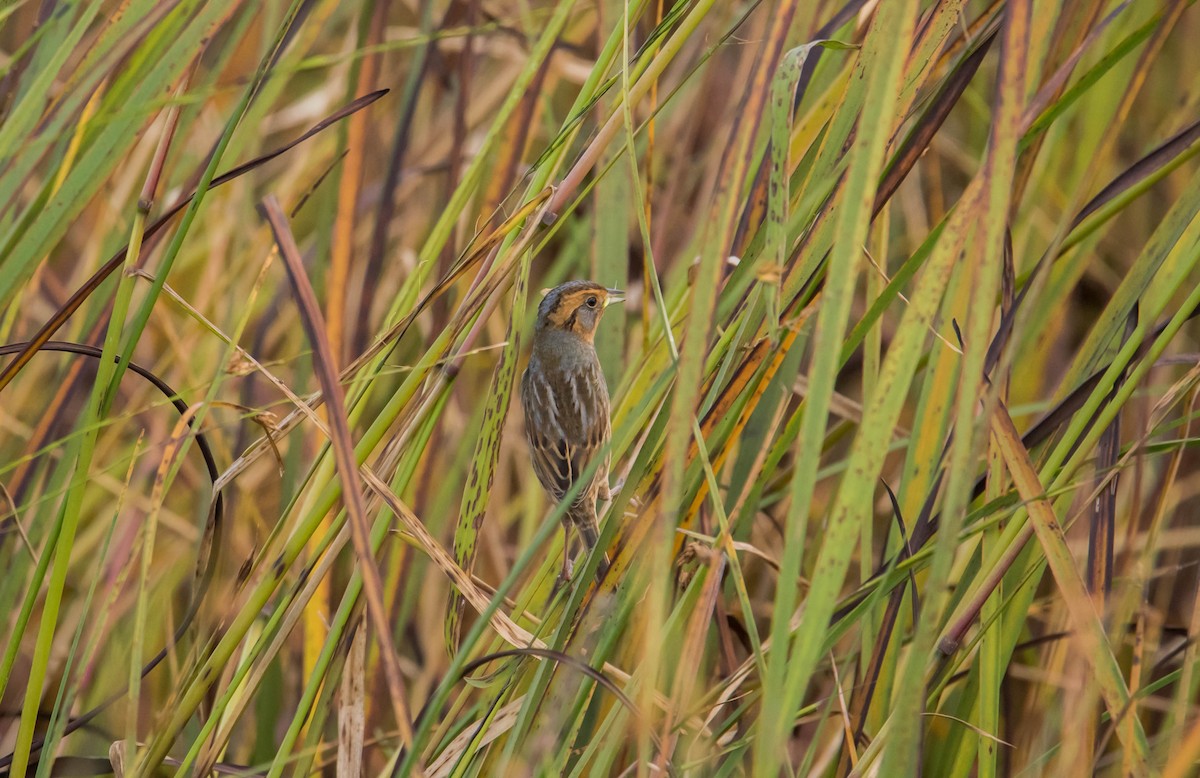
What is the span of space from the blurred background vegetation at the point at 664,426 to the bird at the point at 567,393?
0.14 m

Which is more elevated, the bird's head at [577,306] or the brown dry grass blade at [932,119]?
the brown dry grass blade at [932,119]

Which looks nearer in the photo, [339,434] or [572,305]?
[339,434]

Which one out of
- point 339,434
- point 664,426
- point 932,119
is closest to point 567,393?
point 664,426

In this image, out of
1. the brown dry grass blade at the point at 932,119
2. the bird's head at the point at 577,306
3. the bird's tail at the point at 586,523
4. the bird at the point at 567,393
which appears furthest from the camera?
the bird at the point at 567,393

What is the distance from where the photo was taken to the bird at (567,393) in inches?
107

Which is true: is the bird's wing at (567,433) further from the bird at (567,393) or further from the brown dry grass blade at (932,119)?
the brown dry grass blade at (932,119)

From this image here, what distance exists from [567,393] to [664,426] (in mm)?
1268

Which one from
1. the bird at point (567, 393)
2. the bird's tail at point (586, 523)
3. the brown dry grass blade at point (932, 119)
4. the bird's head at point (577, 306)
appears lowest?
the bird's tail at point (586, 523)

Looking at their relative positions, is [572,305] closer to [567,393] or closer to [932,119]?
[567,393]

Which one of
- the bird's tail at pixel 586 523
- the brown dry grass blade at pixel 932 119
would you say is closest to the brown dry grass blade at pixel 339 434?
the brown dry grass blade at pixel 932 119

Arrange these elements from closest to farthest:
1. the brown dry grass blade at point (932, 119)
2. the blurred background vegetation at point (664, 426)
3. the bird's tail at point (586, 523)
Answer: the blurred background vegetation at point (664, 426) < the brown dry grass blade at point (932, 119) < the bird's tail at point (586, 523)

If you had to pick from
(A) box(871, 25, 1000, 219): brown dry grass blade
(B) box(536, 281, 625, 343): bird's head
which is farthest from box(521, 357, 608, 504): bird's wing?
(A) box(871, 25, 1000, 219): brown dry grass blade

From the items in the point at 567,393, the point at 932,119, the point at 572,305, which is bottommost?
the point at 567,393

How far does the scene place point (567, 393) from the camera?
9.50 feet
